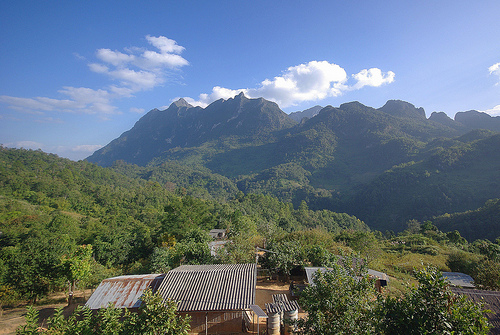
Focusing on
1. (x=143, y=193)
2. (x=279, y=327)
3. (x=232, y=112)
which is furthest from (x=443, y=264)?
(x=232, y=112)

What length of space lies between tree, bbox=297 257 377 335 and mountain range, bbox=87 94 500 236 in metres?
71.1

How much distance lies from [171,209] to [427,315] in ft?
91.1

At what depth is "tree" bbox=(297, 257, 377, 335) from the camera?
521cm

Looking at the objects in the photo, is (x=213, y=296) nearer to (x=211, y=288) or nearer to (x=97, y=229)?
(x=211, y=288)

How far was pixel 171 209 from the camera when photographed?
29188mm

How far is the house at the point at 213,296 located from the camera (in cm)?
966

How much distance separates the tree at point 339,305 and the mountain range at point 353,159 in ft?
233

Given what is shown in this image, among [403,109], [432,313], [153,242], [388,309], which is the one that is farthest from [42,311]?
[403,109]

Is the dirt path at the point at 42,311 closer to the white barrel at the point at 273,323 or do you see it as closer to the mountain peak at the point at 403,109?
the white barrel at the point at 273,323

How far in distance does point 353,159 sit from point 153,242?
114m

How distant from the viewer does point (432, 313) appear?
469 cm

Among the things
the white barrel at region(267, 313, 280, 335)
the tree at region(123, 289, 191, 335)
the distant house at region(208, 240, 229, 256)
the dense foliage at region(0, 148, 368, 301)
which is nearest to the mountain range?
the dense foliage at region(0, 148, 368, 301)

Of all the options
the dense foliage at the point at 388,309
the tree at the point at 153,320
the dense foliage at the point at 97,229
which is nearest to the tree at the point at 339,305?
the dense foliage at the point at 388,309

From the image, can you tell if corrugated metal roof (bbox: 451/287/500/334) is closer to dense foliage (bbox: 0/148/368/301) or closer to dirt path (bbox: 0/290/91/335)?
dense foliage (bbox: 0/148/368/301)
